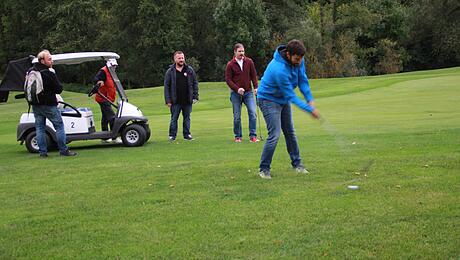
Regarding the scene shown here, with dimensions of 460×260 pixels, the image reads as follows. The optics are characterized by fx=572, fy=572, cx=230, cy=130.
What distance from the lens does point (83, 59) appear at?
1205 centimetres

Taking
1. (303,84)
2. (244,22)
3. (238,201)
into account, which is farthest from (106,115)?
(244,22)

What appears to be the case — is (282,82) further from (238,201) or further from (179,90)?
(179,90)

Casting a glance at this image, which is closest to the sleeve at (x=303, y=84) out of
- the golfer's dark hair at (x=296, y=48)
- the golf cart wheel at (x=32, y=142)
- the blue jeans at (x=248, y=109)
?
the golfer's dark hair at (x=296, y=48)

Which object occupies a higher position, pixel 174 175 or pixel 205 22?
pixel 205 22

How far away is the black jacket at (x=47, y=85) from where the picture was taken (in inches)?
420

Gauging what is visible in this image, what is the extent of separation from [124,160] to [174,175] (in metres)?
2.26

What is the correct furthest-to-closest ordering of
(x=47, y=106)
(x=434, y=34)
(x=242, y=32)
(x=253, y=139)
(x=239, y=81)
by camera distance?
(x=242, y=32) < (x=434, y=34) < (x=239, y=81) < (x=253, y=139) < (x=47, y=106)

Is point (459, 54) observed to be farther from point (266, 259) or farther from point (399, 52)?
point (266, 259)

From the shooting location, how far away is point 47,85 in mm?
10711

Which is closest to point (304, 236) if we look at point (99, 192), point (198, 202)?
point (198, 202)

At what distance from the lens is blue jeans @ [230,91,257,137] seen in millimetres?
11953

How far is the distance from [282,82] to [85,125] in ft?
19.7

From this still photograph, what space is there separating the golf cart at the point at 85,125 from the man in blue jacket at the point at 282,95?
5.13m

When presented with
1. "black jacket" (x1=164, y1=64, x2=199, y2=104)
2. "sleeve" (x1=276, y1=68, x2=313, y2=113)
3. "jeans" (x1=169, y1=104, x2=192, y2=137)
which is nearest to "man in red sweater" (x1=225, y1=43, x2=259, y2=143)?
"black jacket" (x1=164, y1=64, x2=199, y2=104)
